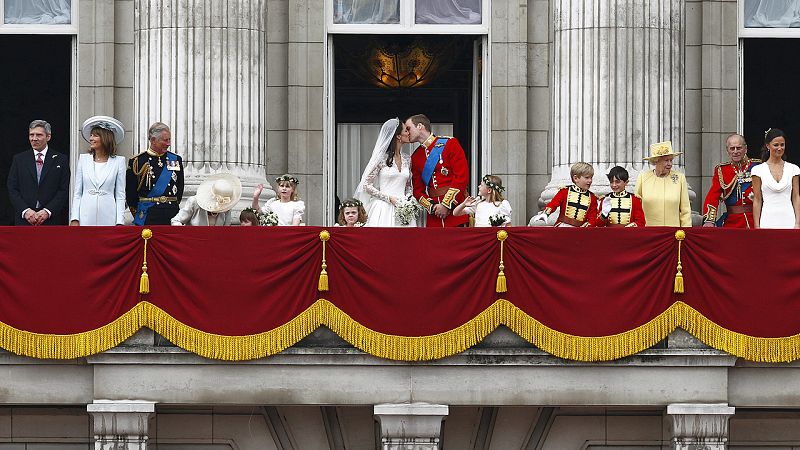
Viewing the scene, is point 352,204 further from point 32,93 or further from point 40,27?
point 32,93

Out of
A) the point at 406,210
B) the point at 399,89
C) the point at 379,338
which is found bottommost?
the point at 379,338

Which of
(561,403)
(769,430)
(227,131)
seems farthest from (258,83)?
(769,430)

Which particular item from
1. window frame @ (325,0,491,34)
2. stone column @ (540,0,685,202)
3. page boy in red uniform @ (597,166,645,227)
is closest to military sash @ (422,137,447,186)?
page boy in red uniform @ (597,166,645,227)

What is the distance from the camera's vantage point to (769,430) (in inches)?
870

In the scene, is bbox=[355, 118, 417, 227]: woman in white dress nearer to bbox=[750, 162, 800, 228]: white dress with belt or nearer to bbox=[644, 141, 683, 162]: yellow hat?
bbox=[644, 141, 683, 162]: yellow hat

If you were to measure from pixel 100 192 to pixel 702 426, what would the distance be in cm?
722

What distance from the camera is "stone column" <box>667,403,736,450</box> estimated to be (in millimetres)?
21109

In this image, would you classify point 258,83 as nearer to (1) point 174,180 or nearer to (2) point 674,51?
(1) point 174,180

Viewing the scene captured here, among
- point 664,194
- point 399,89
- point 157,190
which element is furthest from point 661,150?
point 399,89

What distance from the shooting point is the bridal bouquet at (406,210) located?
74.7 feet

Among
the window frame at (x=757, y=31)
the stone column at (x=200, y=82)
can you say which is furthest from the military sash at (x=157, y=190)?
the window frame at (x=757, y=31)

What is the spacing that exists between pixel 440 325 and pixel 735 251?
11.0 ft

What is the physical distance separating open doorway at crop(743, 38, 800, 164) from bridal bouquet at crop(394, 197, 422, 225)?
29.4 feet

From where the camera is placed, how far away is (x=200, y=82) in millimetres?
24281
